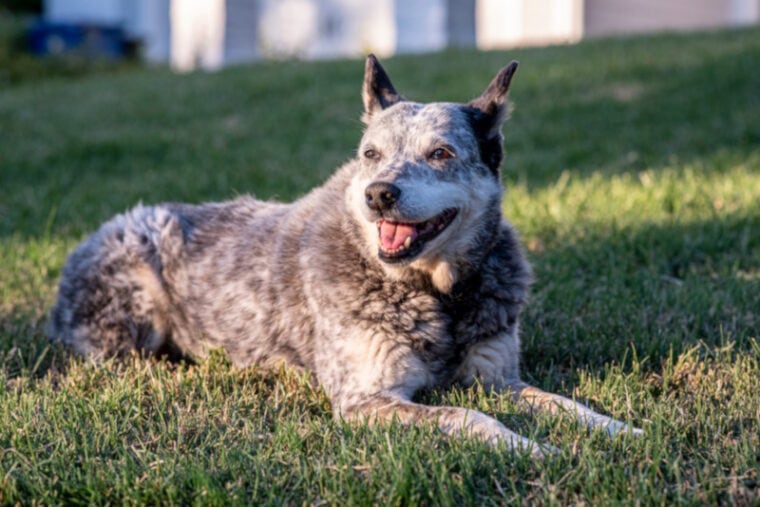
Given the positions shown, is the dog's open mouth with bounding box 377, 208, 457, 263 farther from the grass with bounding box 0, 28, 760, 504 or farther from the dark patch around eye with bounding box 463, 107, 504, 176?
the grass with bounding box 0, 28, 760, 504

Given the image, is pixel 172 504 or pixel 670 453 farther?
pixel 670 453

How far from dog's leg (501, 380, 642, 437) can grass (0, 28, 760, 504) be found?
0.29 feet

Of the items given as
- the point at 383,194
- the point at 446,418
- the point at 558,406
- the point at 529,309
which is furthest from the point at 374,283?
the point at 529,309

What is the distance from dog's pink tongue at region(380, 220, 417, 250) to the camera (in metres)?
4.20

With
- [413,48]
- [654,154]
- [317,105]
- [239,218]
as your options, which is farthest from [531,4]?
[239,218]

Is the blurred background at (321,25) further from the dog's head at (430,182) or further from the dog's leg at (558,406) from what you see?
the dog's leg at (558,406)

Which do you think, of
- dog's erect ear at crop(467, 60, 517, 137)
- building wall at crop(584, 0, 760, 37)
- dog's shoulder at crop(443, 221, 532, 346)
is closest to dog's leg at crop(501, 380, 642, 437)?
dog's shoulder at crop(443, 221, 532, 346)

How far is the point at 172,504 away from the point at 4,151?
397 inches

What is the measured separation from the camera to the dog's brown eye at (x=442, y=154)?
4453mm

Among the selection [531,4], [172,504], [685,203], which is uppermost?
[531,4]

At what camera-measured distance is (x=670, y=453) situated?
11.1 feet

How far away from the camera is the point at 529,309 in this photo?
5.62 meters

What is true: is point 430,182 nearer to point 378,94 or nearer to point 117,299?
point 378,94

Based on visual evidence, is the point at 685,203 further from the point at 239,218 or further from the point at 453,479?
the point at 453,479
